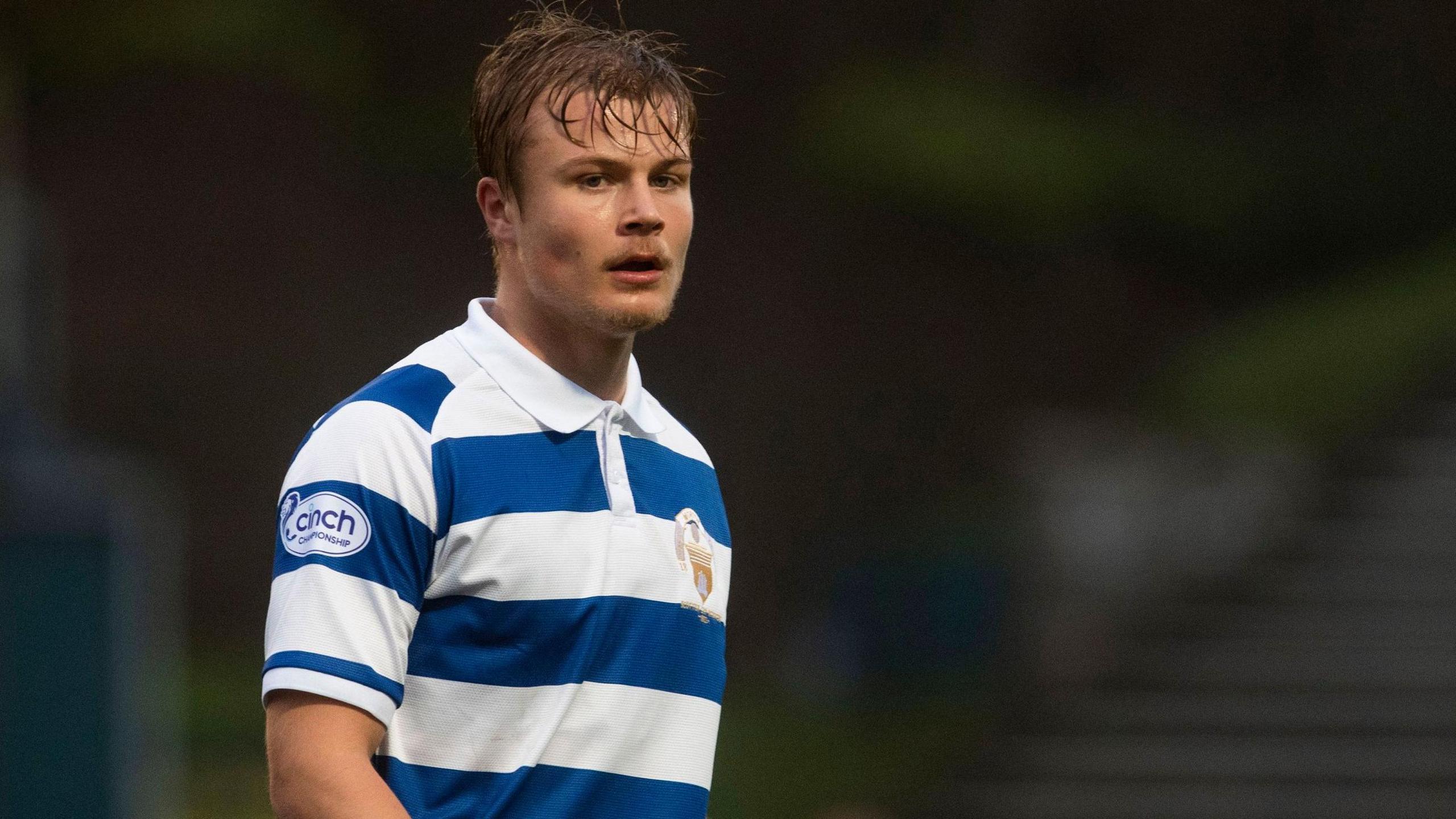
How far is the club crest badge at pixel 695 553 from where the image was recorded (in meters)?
2.39

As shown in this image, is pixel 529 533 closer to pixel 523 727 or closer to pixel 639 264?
pixel 523 727

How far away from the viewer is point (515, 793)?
2178 millimetres

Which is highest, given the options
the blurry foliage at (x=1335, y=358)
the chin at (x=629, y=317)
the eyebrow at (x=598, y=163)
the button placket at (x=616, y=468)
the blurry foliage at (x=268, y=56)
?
the blurry foliage at (x=268, y=56)

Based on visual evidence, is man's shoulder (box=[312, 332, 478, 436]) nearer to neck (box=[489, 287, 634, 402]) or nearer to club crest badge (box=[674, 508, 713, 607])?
neck (box=[489, 287, 634, 402])

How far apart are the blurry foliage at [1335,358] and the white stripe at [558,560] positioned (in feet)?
27.7

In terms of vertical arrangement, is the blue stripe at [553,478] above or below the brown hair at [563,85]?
below

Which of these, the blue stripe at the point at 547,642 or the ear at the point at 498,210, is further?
the ear at the point at 498,210

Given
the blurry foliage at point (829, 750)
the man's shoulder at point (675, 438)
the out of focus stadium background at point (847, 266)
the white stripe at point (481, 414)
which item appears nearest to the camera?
the white stripe at point (481, 414)

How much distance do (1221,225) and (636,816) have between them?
14497 millimetres

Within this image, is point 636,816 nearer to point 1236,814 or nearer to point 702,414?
point 1236,814

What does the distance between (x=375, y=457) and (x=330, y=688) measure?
26 cm

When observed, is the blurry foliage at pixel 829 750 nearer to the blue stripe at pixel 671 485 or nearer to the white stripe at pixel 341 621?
the blue stripe at pixel 671 485

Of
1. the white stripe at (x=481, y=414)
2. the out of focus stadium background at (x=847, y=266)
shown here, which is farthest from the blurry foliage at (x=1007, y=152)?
the white stripe at (x=481, y=414)

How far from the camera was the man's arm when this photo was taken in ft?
6.54
